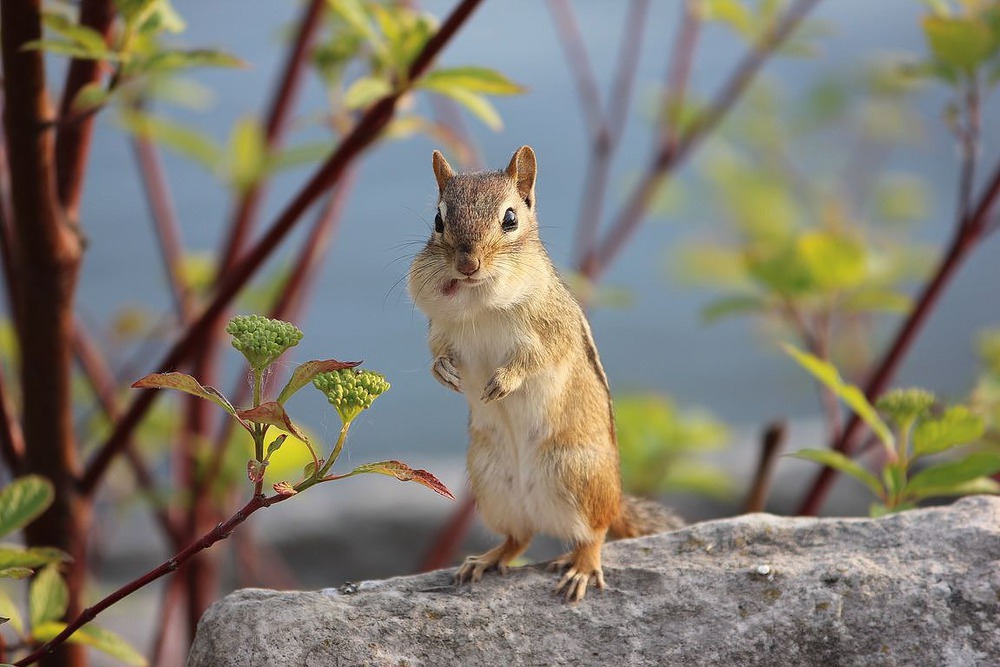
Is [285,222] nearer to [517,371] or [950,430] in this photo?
[517,371]

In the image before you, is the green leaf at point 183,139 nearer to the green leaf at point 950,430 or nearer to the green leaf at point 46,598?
the green leaf at point 46,598

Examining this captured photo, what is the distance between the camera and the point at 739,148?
348 centimetres

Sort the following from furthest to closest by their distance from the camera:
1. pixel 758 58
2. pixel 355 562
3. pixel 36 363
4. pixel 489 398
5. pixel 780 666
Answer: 1. pixel 355 562
2. pixel 758 58
3. pixel 36 363
4. pixel 489 398
5. pixel 780 666

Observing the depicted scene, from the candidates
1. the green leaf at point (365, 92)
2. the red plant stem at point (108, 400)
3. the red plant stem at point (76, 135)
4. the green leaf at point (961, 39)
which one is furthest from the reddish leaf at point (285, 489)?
the green leaf at point (961, 39)

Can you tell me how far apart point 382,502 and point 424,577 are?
232 cm

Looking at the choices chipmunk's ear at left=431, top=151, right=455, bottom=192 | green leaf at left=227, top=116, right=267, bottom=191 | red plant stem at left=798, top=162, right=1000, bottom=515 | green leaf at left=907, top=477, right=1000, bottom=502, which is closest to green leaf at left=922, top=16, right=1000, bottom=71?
red plant stem at left=798, top=162, right=1000, bottom=515

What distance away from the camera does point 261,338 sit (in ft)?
2.53

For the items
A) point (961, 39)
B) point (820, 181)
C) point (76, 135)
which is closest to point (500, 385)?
point (76, 135)

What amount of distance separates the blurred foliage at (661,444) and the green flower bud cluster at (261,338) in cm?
104

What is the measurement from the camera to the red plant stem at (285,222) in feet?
3.88

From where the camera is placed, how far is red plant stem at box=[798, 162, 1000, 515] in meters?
1.42

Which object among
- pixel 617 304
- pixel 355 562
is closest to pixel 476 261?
pixel 617 304

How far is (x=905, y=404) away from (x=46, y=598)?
871 millimetres

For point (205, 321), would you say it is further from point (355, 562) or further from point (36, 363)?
point (355, 562)
